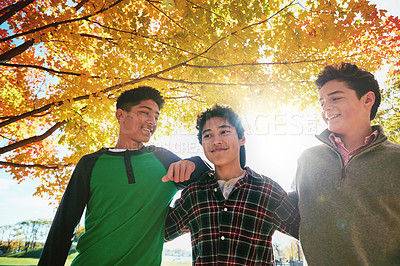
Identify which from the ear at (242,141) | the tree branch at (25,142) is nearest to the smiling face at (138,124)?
the ear at (242,141)

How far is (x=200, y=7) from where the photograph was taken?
2.65m

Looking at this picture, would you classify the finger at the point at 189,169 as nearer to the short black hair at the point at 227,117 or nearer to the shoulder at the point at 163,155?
the shoulder at the point at 163,155

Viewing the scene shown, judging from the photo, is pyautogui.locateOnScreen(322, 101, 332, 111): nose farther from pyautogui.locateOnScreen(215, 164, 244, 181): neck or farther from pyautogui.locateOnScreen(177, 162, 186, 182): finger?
pyautogui.locateOnScreen(177, 162, 186, 182): finger

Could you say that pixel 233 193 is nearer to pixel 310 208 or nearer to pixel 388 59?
pixel 310 208

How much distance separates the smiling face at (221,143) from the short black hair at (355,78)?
41.1 inches

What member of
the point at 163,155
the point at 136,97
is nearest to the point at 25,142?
the point at 136,97

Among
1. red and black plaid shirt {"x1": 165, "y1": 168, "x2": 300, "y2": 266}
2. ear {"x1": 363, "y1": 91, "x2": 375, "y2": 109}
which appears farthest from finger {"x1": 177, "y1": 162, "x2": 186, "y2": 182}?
ear {"x1": 363, "y1": 91, "x2": 375, "y2": 109}

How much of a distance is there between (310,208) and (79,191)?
6.41 feet

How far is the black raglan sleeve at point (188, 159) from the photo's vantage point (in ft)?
6.82

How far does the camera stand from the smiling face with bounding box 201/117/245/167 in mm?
2137

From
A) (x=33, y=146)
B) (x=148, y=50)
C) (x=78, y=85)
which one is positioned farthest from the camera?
(x=33, y=146)

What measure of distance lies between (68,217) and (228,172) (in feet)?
4.78

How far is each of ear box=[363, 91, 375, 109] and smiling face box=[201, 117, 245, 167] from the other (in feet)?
3.89

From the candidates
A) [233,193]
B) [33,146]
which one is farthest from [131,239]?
[33,146]
